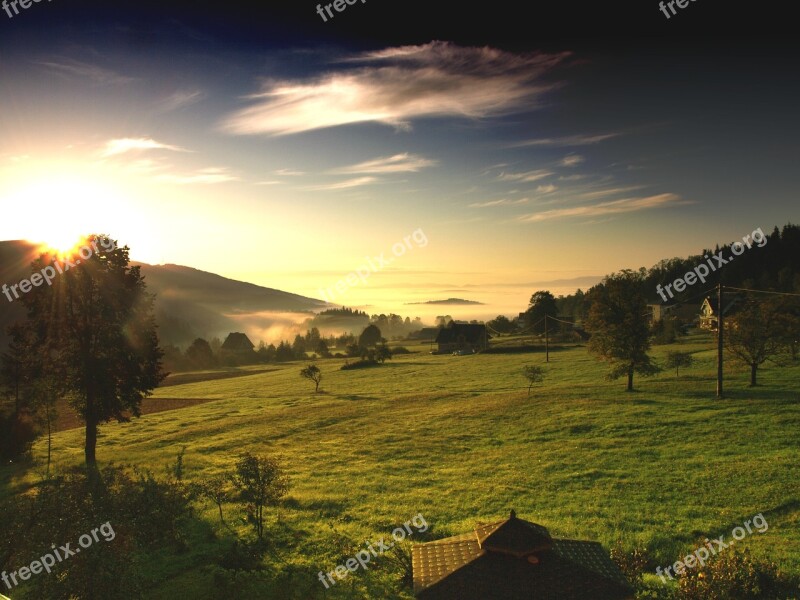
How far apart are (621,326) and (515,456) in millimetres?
23283

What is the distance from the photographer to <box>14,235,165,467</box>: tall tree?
30.9 meters

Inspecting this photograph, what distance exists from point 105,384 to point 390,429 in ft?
69.2

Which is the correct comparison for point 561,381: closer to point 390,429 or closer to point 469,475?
point 390,429

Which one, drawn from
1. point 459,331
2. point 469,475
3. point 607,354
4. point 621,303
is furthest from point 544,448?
point 459,331

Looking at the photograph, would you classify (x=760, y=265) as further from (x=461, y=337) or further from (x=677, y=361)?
(x=677, y=361)

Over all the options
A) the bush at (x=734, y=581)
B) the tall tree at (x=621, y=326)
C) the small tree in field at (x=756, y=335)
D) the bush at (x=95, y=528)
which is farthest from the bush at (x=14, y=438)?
the small tree in field at (x=756, y=335)

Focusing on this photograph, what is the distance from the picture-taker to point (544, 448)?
31.7 meters

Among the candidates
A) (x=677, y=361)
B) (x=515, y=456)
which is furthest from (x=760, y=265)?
(x=515, y=456)

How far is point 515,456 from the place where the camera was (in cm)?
3058

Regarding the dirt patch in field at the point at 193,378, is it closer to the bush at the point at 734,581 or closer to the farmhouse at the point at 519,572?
the bush at the point at 734,581

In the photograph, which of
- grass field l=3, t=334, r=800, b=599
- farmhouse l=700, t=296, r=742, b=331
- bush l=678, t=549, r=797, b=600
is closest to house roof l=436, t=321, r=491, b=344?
farmhouse l=700, t=296, r=742, b=331

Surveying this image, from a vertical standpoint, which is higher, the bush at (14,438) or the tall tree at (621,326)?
the tall tree at (621,326)

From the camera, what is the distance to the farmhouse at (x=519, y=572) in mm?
8742

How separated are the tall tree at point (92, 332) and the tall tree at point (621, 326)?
134 feet
